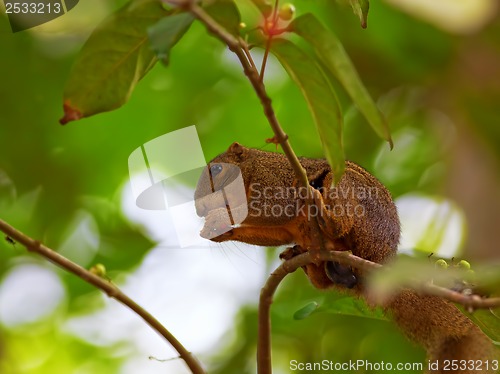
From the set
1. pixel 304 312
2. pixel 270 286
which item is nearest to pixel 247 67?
pixel 270 286

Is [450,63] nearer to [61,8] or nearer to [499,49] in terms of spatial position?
[499,49]

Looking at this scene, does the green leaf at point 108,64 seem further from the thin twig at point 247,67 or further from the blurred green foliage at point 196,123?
the blurred green foliage at point 196,123

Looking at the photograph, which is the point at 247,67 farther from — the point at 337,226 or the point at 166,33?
the point at 337,226

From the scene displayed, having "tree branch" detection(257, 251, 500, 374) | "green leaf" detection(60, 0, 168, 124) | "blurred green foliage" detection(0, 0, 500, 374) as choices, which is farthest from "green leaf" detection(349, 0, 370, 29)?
"blurred green foliage" detection(0, 0, 500, 374)

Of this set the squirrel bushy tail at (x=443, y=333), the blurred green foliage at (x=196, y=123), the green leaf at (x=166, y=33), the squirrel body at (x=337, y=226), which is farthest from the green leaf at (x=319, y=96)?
the blurred green foliage at (x=196, y=123)

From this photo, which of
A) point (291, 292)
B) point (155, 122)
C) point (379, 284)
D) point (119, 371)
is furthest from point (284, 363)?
point (379, 284)

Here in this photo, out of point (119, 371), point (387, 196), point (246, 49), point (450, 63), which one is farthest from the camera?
point (119, 371)
